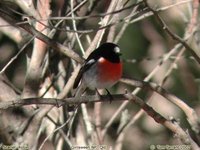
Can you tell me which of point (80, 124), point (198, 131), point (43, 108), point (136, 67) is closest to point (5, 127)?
point (43, 108)

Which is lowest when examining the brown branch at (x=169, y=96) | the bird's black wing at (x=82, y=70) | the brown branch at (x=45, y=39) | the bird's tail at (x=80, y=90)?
the brown branch at (x=169, y=96)

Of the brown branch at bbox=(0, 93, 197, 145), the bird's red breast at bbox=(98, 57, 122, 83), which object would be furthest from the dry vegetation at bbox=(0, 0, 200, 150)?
the bird's red breast at bbox=(98, 57, 122, 83)

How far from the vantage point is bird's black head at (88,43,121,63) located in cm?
397

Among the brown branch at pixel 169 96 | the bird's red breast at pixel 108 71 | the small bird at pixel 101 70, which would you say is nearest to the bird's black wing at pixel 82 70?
the small bird at pixel 101 70

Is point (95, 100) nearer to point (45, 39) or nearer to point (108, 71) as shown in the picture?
point (45, 39)

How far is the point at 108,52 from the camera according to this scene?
4.12 m

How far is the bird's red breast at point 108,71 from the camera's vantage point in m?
3.98

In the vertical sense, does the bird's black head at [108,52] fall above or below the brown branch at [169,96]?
above

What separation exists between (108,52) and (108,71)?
6.3 inches

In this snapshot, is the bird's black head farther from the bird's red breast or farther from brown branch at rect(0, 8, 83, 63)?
brown branch at rect(0, 8, 83, 63)

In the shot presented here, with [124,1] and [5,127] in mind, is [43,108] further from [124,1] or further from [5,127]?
[124,1]

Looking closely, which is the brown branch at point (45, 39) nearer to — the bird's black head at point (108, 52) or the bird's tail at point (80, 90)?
the bird's black head at point (108, 52)

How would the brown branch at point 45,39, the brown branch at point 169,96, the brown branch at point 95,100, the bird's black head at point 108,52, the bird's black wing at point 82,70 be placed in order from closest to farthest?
the brown branch at point 95,100 < the brown branch at point 45,39 < the brown branch at point 169,96 < the bird's black wing at point 82,70 < the bird's black head at point 108,52

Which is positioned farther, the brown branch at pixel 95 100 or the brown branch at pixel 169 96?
the brown branch at pixel 169 96
